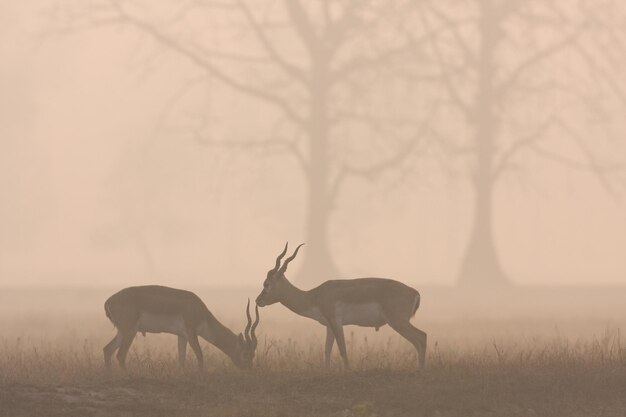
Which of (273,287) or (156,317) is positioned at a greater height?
(273,287)

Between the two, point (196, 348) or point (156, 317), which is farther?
point (156, 317)

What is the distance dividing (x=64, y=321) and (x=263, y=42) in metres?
15.4

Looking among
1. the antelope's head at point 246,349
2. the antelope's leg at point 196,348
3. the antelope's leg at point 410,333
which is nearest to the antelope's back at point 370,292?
the antelope's leg at point 410,333

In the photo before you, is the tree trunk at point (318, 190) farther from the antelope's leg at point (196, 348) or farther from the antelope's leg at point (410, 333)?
the antelope's leg at point (196, 348)

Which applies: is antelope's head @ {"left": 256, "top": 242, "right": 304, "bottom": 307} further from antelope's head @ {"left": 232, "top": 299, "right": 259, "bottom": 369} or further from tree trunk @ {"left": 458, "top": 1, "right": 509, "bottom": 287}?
tree trunk @ {"left": 458, "top": 1, "right": 509, "bottom": 287}

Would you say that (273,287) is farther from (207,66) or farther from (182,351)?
(207,66)

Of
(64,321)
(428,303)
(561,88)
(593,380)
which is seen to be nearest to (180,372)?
(593,380)

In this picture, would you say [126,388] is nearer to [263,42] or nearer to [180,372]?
[180,372]

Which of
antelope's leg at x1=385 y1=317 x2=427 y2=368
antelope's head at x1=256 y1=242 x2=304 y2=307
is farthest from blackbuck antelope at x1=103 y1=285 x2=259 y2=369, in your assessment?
antelope's leg at x1=385 y1=317 x2=427 y2=368

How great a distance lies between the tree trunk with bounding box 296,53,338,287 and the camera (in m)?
40.3

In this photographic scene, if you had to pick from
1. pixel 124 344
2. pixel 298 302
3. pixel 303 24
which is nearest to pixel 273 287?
pixel 298 302

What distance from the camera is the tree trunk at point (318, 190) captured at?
40281 mm

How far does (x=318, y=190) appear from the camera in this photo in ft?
133

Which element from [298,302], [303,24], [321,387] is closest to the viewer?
[321,387]
